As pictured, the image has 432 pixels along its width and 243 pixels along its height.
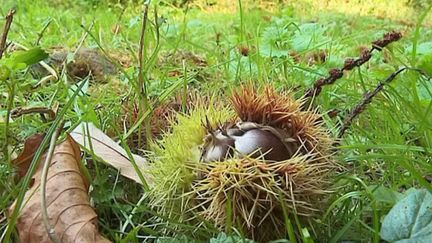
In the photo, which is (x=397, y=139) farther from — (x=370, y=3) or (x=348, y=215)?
(x=370, y=3)

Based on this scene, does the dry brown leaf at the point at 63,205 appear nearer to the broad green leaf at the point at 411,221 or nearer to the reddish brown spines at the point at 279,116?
the reddish brown spines at the point at 279,116

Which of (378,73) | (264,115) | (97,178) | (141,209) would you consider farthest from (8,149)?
(378,73)

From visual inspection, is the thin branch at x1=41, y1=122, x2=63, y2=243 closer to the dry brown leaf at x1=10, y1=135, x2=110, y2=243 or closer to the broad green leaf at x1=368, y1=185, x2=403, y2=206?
the dry brown leaf at x1=10, y1=135, x2=110, y2=243

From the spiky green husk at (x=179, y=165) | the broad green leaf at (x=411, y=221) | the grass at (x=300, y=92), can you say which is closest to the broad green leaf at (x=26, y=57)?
the grass at (x=300, y=92)

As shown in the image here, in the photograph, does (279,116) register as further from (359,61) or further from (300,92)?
(300,92)

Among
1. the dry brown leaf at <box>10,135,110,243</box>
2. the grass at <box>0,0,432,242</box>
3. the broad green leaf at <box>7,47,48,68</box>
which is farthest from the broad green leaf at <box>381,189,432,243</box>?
the broad green leaf at <box>7,47,48,68</box>

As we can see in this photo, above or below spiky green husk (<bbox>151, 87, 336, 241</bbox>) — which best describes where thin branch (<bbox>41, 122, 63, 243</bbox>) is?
below
